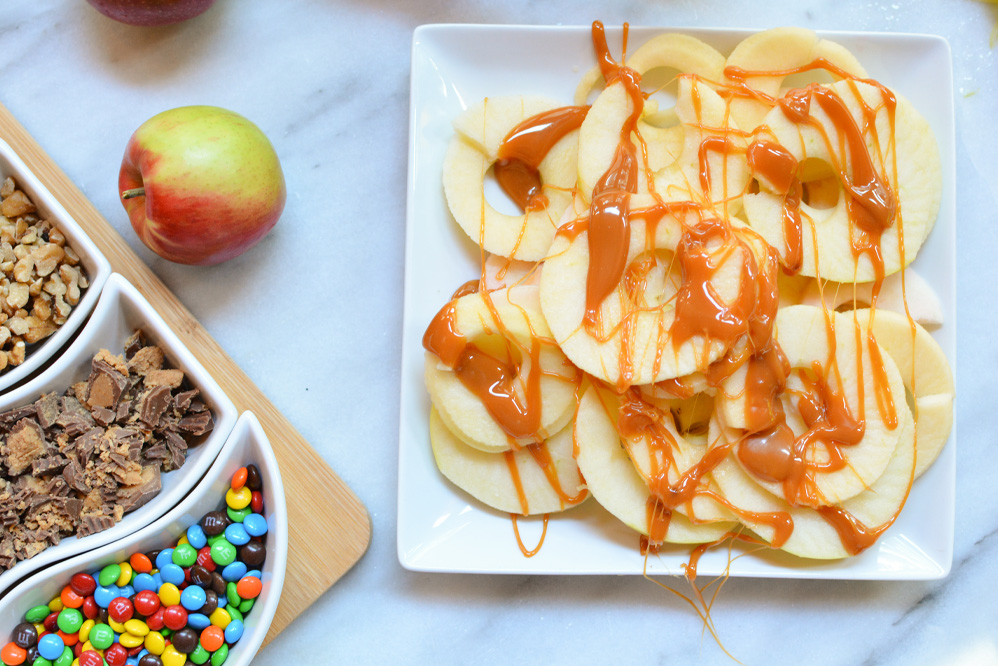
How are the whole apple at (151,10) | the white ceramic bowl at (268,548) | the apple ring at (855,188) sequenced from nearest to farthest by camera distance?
the white ceramic bowl at (268,548) → the apple ring at (855,188) → the whole apple at (151,10)

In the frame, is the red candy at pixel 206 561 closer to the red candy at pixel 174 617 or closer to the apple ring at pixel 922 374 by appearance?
the red candy at pixel 174 617

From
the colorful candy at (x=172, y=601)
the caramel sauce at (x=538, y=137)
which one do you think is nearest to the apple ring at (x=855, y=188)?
the caramel sauce at (x=538, y=137)

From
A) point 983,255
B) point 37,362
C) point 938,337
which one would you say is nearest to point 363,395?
point 37,362

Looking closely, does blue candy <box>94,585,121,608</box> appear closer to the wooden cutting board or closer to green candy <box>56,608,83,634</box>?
green candy <box>56,608,83,634</box>

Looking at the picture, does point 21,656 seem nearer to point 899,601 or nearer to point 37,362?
point 37,362

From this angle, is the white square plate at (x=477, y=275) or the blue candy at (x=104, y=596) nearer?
the blue candy at (x=104, y=596)

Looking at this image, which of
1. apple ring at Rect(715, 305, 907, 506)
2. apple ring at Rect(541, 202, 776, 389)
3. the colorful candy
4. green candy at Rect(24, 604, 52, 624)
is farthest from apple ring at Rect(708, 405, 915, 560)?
green candy at Rect(24, 604, 52, 624)
